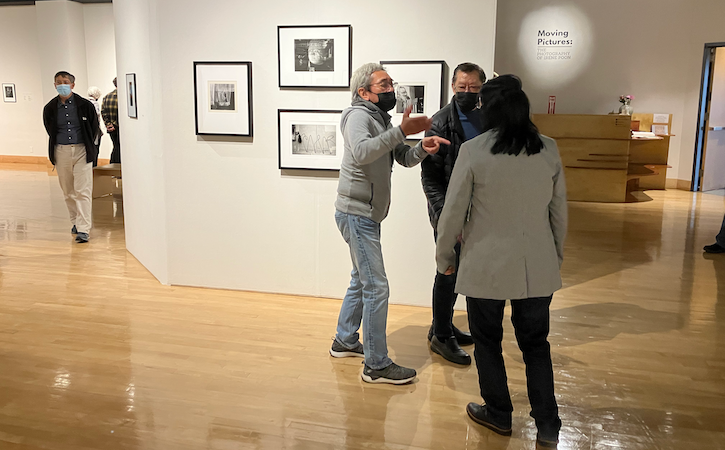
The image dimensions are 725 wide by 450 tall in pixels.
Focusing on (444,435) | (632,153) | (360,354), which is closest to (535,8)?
(632,153)

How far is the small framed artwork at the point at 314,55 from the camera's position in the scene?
4.43 meters

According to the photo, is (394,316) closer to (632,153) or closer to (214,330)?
(214,330)

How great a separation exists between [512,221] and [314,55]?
98.9 inches

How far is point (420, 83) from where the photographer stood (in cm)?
435

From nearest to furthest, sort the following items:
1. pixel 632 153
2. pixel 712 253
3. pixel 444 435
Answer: pixel 444 435
pixel 712 253
pixel 632 153

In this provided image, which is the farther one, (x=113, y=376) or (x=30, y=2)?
(x=30, y=2)

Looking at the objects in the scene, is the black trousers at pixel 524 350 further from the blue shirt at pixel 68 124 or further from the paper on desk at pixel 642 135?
the paper on desk at pixel 642 135

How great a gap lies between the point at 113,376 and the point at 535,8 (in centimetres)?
1030

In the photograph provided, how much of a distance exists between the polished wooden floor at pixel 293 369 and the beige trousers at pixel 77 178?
0.88 metres

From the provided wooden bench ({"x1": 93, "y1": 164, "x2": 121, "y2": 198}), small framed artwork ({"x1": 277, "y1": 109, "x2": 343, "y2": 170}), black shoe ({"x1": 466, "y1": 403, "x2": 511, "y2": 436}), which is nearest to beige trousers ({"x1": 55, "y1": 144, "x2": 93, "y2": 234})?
wooden bench ({"x1": 93, "y1": 164, "x2": 121, "y2": 198})

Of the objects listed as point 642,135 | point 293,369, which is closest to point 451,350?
point 293,369

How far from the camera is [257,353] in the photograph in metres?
3.73

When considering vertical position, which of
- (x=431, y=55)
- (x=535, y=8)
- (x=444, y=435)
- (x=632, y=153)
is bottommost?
(x=444, y=435)

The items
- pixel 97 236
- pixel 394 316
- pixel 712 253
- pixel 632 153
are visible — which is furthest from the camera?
pixel 632 153
